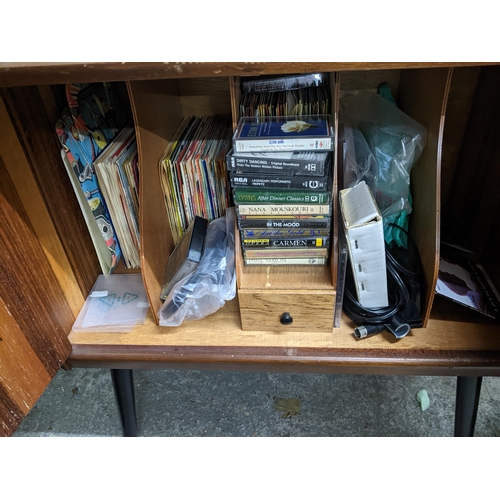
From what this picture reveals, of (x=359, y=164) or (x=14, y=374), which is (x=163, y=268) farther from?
(x=359, y=164)

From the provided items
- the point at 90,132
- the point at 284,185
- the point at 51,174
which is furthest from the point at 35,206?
the point at 284,185

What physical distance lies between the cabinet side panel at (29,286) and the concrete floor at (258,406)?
43 cm

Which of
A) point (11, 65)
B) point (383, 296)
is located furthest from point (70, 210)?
point (383, 296)

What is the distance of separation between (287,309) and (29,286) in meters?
0.52

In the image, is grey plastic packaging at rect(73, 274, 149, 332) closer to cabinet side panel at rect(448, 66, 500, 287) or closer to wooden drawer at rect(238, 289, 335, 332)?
wooden drawer at rect(238, 289, 335, 332)

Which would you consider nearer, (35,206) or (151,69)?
(151,69)

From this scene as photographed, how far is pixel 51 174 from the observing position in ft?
2.98

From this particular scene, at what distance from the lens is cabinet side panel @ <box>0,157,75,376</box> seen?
2.51 ft

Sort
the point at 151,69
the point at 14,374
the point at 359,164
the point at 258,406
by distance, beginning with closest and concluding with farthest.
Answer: the point at 151,69, the point at 14,374, the point at 359,164, the point at 258,406

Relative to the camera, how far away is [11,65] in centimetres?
66

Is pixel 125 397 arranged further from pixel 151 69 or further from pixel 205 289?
pixel 151 69

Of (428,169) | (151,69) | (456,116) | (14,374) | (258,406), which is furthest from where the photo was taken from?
(258,406)

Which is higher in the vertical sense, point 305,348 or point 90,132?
point 90,132

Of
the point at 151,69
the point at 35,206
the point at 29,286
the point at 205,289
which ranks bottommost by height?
the point at 205,289
